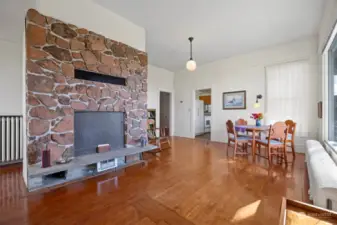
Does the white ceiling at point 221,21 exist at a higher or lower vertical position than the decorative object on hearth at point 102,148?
higher

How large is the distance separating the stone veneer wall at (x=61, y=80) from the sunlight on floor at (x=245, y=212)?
7.97 feet

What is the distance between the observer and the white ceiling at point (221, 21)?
275cm

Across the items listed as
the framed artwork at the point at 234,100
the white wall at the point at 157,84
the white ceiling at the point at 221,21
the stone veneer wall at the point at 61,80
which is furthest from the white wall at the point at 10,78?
the framed artwork at the point at 234,100

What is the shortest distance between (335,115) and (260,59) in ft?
8.33

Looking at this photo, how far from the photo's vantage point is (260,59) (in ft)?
15.4

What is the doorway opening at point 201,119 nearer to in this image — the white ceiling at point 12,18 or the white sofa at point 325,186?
the white sofa at point 325,186

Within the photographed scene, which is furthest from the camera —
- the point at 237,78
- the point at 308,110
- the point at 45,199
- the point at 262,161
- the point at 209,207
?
the point at 237,78

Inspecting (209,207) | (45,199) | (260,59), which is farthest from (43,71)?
(260,59)

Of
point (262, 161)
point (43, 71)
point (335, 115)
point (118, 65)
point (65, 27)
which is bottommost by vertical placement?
point (262, 161)

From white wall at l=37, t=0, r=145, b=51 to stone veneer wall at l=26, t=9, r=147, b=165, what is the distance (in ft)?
0.46

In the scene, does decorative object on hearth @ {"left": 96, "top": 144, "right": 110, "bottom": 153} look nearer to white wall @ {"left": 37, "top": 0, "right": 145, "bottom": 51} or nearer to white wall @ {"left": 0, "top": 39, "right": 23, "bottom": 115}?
white wall @ {"left": 37, "top": 0, "right": 145, "bottom": 51}

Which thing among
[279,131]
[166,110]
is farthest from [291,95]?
[166,110]

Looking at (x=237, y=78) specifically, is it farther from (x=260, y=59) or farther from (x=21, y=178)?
(x=21, y=178)

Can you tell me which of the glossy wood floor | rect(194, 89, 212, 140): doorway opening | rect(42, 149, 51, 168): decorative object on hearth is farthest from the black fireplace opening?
rect(194, 89, 212, 140): doorway opening
